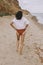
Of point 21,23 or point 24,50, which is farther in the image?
point 24,50

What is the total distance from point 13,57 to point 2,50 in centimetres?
93

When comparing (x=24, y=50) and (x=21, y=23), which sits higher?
(x=21, y=23)

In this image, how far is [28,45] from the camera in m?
13.2

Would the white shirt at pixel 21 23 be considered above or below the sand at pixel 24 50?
above

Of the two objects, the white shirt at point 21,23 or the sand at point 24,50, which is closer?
the sand at point 24,50

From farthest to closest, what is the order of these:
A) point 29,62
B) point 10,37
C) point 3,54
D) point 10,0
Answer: point 10,0 → point 10,37 → point 3,54 → point 29,62

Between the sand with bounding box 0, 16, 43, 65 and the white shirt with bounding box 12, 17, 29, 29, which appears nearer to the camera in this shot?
the sand with bounding box 0, 16, 43, 65

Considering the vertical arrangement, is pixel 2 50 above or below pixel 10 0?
above

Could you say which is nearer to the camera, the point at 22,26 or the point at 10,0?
the point at 22,26

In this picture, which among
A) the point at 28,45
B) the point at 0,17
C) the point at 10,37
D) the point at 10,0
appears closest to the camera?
the point at 28,45

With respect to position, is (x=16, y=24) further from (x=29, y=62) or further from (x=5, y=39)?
(x=5, y=39)

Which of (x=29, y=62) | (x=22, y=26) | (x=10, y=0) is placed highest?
(x=22, y=26)

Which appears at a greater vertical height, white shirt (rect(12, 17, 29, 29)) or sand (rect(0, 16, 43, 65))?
white shirt (rect(12, 17, 29, 29))

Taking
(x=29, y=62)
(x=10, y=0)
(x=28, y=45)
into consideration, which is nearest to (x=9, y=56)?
(x=29, y=62)
